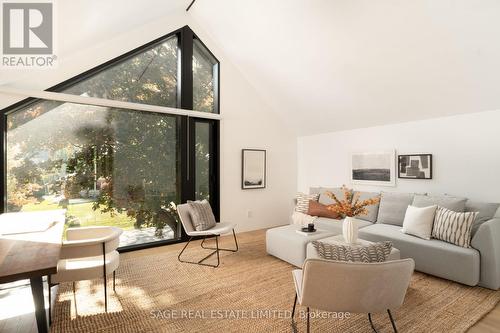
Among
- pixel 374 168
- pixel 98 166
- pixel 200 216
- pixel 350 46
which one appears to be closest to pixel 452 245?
pixel 374 168

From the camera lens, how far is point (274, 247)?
356 cm

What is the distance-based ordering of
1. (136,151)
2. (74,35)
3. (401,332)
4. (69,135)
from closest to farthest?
(401,332) → (74,35) → (69,135) → (136,151)

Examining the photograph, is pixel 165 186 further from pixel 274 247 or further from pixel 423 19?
pixel 423 19

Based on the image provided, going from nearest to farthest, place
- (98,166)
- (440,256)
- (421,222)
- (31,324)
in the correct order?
(31,324) < (440,256) < (421,222) < (98,166)

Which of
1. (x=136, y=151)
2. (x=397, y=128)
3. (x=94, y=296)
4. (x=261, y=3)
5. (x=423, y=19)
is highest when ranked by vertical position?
(x=261, y=3)

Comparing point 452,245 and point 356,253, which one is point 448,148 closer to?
point 452,245

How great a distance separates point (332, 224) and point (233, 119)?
8.68 ft

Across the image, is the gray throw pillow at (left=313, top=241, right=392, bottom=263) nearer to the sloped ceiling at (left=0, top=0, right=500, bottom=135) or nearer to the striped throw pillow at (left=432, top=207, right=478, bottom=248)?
the striped throw pillow at (left=432, top=207, right=478, bottom=248)

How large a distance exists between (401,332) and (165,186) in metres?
3.59

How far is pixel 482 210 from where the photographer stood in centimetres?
301

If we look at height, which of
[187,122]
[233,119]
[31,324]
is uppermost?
[233,119]

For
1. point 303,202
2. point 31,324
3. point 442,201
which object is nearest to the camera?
point 31,324

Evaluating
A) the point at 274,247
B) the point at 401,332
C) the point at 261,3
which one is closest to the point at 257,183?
the point at 274,247

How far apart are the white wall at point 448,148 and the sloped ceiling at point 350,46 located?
0.18 m
